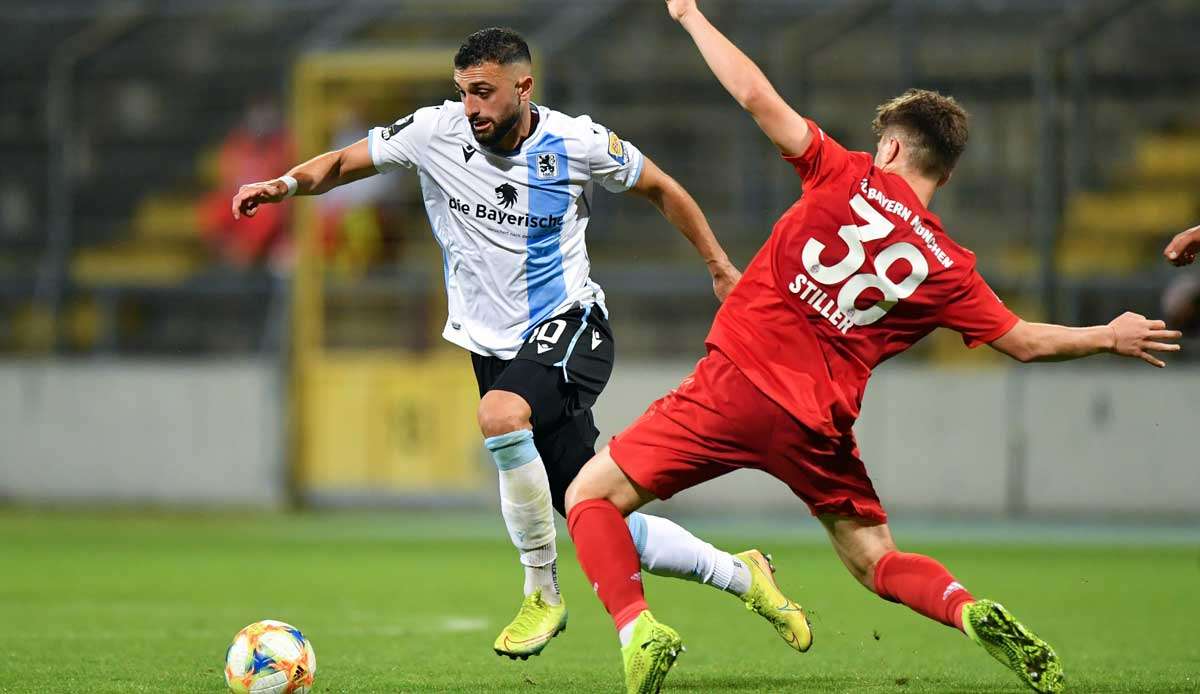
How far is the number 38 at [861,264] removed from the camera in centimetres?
533

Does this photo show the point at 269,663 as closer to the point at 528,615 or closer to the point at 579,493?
the point at 579,493

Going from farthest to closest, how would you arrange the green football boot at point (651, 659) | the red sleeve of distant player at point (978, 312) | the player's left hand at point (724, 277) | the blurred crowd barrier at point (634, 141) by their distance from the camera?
1. the blurred crowd barrier at point (634, 141)
2. the player's left hand at point (724, 277)
3. the red sleeve of distant player at point (978, 312)
4. the green football boot at point (651, 659)

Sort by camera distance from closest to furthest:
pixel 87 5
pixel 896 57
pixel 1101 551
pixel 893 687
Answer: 1. pixel 893 687
2. pixel 1101 551
3. pixel 896 57
4. pixel 87 5

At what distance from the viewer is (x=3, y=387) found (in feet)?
53.3

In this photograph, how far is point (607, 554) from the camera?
5.35m

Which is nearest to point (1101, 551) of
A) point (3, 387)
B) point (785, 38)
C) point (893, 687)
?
point (785, 38)

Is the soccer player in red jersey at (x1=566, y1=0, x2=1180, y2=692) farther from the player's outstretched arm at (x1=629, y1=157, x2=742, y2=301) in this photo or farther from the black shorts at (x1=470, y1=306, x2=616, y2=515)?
the player's outstretched arm at (x1=629, y1=157, x2=742, y2=301)

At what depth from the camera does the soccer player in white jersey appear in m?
6.34

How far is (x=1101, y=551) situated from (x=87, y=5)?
13.3 m

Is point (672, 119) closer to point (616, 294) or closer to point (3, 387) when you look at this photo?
point (616, 294)

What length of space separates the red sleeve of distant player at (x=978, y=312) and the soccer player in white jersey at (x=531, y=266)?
1.16 metres

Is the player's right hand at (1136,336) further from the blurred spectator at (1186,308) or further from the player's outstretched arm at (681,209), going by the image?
the blurred spectator at (1186,308)

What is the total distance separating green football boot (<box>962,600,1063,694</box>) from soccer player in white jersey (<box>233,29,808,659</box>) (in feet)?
4.45

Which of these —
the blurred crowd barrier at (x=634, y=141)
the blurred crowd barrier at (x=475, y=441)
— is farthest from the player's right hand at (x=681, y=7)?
the blurred crowd barrier at (x=634, y=141)
